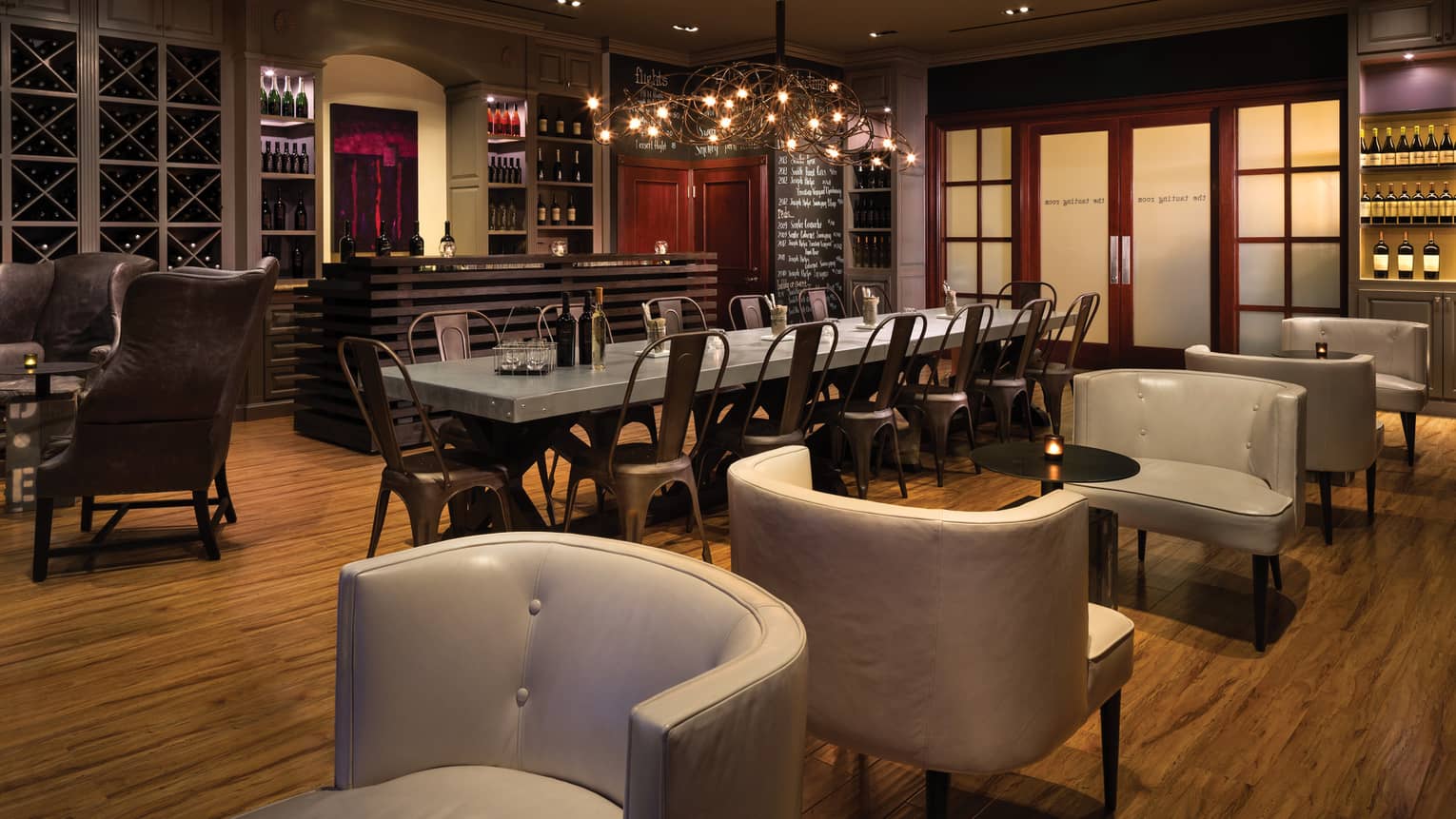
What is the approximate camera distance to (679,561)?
1.50 metres

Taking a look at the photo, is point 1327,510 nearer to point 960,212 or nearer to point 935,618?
point 935,618

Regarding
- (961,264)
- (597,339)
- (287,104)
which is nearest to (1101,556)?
(597,339)

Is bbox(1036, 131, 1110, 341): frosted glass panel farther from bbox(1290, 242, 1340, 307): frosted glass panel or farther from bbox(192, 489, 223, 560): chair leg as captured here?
bbox(192, 489, 223, 560): chair leg

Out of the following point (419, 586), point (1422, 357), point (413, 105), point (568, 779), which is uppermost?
point (413, 105)

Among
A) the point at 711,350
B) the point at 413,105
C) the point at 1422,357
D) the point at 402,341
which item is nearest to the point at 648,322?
the point at 711,350

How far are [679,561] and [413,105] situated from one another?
8.22 meters

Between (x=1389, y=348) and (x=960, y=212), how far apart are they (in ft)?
16.7

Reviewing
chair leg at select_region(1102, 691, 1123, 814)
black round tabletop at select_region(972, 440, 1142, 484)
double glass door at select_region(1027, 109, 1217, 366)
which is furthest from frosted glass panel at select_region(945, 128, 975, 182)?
chair leg at select_region(1102, 691, 1123, 814)

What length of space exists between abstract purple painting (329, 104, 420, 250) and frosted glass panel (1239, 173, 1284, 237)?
669 cm

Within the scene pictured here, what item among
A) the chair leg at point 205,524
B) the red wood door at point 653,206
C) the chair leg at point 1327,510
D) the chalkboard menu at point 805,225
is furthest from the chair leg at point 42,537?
the chalkboard menu at point 805,225

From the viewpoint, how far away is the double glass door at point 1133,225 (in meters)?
9.01

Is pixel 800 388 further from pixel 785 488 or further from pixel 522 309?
pixel 522 309

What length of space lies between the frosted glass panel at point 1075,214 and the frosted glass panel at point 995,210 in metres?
0.35

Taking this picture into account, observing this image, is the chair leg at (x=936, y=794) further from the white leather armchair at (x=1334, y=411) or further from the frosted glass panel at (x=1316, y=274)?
the frosted glass panel at (x=1316, y=274)
